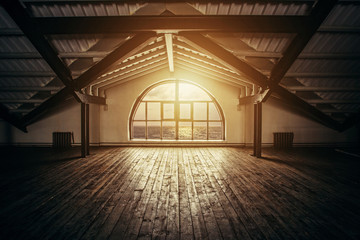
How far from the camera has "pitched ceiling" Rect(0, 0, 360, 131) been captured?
411 centimetres

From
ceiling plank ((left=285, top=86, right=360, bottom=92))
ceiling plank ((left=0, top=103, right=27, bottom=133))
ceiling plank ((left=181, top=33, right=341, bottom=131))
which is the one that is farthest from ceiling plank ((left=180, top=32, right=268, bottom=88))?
ceiling plank ((left=0, top=103, right=27, bottom=133))

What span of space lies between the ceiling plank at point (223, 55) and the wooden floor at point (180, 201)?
8.98 ft

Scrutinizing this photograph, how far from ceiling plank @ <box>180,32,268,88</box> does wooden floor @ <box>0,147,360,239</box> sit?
8.98 feet

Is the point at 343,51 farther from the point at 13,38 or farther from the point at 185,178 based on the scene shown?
the point at 13,38

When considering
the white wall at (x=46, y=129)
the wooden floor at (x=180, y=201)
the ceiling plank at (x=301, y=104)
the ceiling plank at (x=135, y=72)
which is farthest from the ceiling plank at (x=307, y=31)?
the white wall at (x=46, y=129)

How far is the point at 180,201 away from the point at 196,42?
11.8 ft

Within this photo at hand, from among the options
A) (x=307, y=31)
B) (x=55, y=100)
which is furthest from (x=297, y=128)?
(x=55, y=100)

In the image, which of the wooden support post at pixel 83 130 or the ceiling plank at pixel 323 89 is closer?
the ceiling plank at pixel 323 89

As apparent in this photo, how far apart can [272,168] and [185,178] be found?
9.27 feet

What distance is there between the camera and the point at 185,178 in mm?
5023

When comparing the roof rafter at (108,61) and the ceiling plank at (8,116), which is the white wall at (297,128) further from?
the ceiling plank at (8,116)

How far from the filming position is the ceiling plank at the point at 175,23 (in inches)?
162

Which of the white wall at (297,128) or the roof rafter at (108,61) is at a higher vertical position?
the roof rafter at (108,61)

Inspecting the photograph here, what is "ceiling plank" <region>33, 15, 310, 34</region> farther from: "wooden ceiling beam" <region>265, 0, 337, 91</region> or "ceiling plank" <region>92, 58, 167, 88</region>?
"ceiling plank" <region>92, 58, 167, 88</region>
